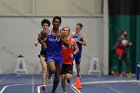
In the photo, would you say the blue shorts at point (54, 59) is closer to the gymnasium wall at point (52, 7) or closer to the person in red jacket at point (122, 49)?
the person in red jacket at point (122, 49)

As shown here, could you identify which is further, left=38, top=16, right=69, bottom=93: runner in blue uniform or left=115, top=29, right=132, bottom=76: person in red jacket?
left=115, top=29, right=132, bottom=76: person in red jacket

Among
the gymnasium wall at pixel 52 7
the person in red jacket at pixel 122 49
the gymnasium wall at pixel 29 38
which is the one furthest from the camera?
the gymnasium wall at pixel 52 7

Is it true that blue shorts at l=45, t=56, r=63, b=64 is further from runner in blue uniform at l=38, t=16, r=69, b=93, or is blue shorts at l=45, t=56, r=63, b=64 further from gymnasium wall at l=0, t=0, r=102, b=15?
gymnasium wall at l=0, t=0, r=102, b=15

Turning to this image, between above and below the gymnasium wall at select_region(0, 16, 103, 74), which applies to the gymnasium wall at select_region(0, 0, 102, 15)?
above

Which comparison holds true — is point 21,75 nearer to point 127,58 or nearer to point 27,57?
point 27,57

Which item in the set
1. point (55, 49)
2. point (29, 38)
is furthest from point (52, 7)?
point (55, 49)

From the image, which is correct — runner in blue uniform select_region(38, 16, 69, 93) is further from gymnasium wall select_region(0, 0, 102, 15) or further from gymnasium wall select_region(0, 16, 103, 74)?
gymnasium wall select_region(0, 0, 102, 15)

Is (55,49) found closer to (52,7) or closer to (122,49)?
(122,49)

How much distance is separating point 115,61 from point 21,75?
15.4 feet

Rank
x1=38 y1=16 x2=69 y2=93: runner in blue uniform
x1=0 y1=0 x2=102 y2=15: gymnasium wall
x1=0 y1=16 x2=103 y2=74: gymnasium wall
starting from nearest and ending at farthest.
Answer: x1=38 y1=16 x2=69 y2=93: runner in blue uniform, x1=0 y1=16 x2=103 y2=74: gymnasium wall, x1=0 y1=0 x2=102 y2=15: gymnasium wall

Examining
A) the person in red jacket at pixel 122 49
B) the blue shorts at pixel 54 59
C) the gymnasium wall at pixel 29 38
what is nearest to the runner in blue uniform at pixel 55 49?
the blue shorts at pixel 54 59

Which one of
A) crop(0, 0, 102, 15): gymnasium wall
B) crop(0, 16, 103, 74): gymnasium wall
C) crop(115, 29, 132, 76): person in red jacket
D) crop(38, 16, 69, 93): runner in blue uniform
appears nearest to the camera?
crop(38, 16, 69, 93): runner in blue uniform

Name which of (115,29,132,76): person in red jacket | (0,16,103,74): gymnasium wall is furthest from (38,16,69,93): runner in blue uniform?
(0,16,103,74): gymnasium wall

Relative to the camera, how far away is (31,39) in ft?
70.4
